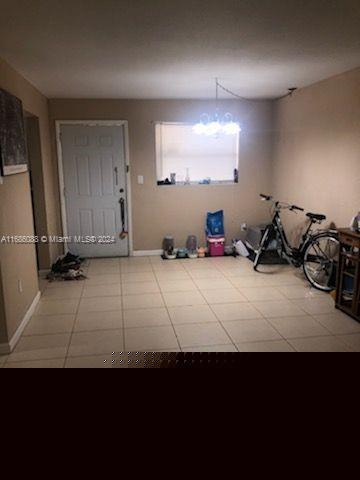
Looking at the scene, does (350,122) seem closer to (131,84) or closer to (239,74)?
(239,74)

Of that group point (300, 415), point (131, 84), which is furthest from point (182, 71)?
point (300, 415)

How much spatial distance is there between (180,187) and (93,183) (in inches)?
52.2

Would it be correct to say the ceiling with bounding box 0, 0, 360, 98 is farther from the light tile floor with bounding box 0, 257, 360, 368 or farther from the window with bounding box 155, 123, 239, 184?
the light tile floor with bounding box 0, 257, 360, 368

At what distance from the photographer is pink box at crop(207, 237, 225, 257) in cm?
621

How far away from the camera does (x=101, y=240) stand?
20.2 feet

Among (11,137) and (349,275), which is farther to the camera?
(349,275)

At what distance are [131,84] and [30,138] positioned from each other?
57.4 inches

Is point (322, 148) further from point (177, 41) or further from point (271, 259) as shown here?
point (177, 41)

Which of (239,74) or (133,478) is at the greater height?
(239,74)

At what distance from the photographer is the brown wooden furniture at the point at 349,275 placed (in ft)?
11.9

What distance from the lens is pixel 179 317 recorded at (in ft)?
12.4

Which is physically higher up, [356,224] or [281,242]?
[356,224]

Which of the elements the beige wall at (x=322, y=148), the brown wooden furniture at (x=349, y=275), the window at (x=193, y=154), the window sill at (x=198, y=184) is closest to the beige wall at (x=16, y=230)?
the window at (x=193, y=154)

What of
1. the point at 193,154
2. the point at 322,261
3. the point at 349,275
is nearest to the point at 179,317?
the point at 349,275
